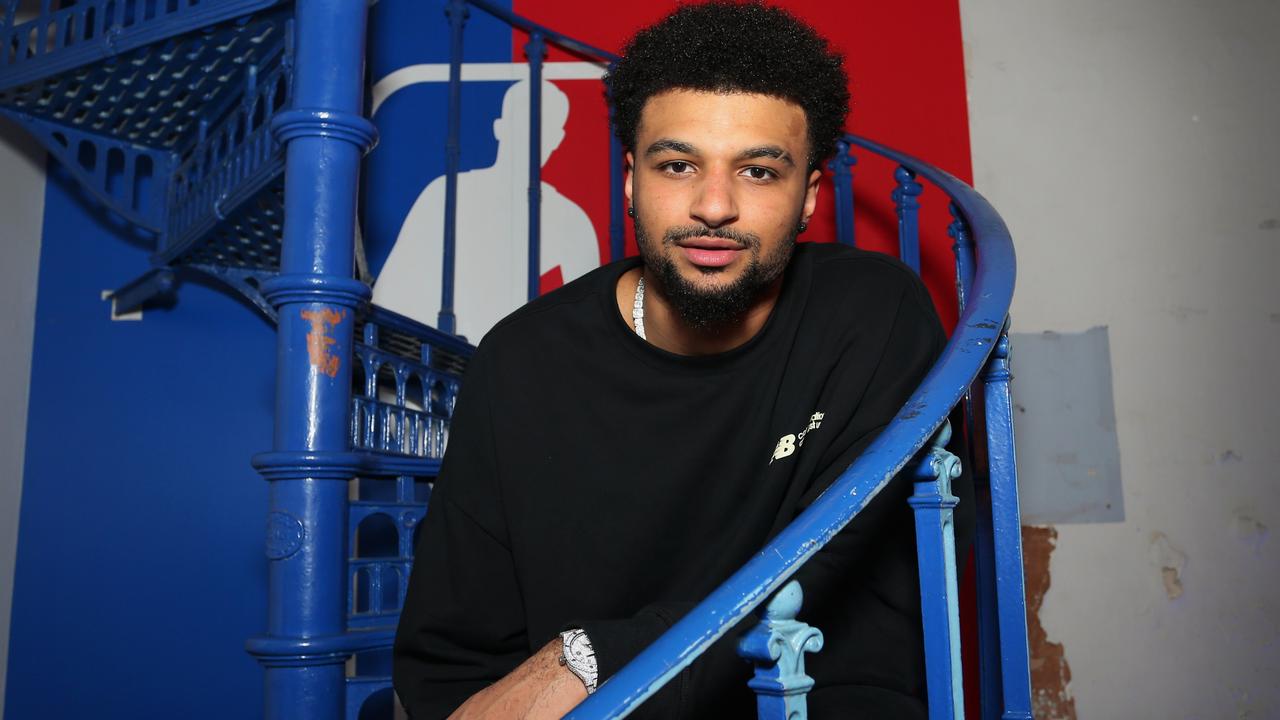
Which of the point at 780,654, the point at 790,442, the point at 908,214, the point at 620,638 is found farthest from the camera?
the point at 908,214

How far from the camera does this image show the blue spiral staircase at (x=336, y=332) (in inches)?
40.3

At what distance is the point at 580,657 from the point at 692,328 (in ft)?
1.85

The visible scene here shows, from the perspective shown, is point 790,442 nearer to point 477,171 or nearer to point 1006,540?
point 1006,540

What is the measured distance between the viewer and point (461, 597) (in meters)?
1.44

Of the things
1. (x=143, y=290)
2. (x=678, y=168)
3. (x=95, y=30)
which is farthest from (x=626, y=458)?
(x=143, y=290)

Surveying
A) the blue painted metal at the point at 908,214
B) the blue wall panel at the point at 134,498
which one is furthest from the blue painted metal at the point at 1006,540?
the blue wall panel at the point at 134,498

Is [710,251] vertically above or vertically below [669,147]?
below

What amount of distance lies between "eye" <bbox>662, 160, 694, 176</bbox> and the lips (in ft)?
0.34

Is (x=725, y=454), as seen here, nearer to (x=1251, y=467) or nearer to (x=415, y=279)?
(x=415, y=279)

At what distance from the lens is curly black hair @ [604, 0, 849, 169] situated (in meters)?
1.51

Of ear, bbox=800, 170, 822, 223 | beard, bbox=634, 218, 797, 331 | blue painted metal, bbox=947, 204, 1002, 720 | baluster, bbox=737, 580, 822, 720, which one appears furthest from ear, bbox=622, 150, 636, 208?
baluster, bbox=737, 580, 822, 720

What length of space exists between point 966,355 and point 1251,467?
7.77 feet

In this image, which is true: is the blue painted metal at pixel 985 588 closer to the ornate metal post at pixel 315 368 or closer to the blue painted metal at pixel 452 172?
the ornate metal post at pixel 315 368

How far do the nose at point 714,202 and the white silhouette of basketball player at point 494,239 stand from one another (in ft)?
5.69
